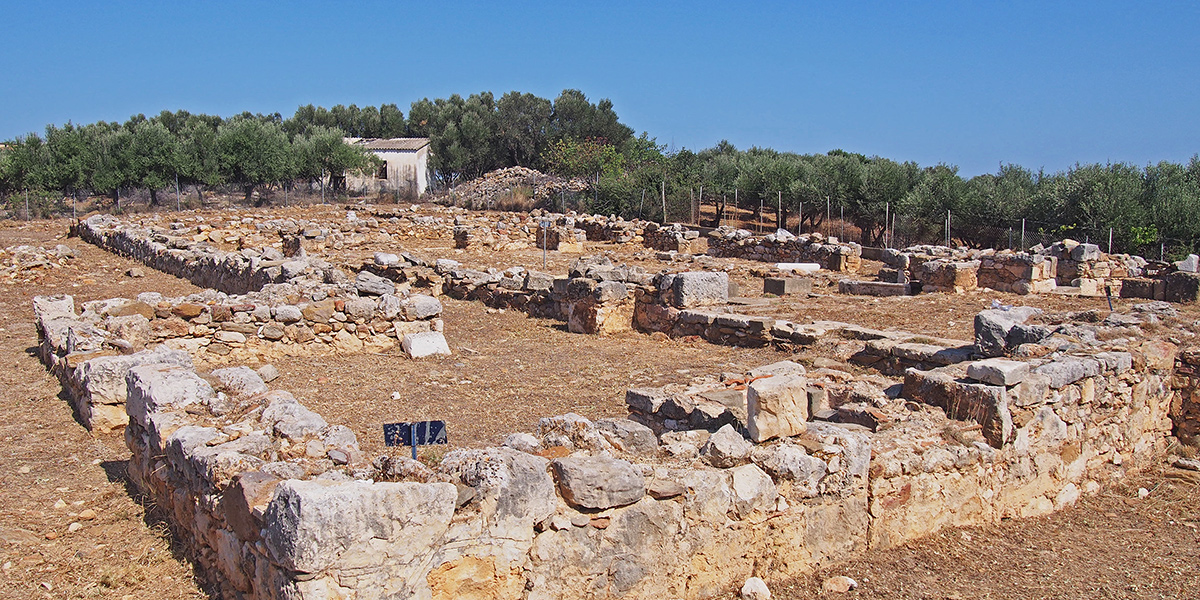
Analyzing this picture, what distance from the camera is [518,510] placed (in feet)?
12.3

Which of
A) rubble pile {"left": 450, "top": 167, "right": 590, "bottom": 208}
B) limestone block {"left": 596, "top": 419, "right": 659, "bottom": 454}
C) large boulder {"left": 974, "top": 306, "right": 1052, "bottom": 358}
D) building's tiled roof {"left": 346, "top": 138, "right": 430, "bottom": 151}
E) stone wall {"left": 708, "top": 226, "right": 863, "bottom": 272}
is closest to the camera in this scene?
limestone block {"left": 596, "top": 419, "right": 659, "bottom": 454}

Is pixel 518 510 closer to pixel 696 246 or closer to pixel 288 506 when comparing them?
pixel 288 506

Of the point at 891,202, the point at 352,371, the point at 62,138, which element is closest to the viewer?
the point at 352,371

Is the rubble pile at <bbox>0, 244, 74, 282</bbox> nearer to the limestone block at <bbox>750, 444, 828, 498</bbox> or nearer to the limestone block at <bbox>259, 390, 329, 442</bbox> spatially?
the limestone block at <bbox>259, 390, 329, 442</bbox>

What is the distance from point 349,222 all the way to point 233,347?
62.8 feet

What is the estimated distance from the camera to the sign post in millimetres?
4137

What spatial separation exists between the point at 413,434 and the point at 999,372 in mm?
3934

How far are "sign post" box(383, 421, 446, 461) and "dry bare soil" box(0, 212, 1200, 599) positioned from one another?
142 mm

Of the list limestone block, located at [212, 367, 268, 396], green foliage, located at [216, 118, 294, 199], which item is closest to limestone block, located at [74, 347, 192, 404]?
limestone block, located at [212, 367, 268, 396]

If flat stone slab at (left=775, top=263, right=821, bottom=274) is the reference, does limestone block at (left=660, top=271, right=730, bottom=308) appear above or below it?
below

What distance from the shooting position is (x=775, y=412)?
4.92 metres

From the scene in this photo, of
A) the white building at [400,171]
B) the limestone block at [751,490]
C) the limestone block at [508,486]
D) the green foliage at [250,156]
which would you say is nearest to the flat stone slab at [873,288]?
the limestone block at [751,490]

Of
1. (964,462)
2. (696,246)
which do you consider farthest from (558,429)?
(696,246)

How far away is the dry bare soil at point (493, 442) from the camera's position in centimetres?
452
